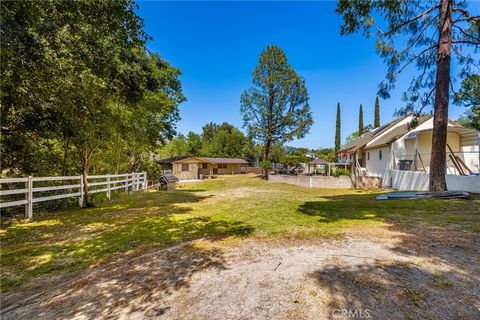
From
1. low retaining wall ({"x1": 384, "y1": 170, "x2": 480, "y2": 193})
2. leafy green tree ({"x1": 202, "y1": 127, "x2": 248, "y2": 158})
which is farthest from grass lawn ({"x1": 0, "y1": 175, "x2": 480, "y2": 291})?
leafy green tree ({"x1": 202, "y1": 127, "x2": 248, "y2": 158})

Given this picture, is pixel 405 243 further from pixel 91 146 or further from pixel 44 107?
pixel 44 107

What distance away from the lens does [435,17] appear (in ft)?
29.7

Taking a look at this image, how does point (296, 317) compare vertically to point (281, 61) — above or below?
below

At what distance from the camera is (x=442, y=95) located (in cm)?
884

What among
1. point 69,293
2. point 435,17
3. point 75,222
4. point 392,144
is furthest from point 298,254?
point 392,144

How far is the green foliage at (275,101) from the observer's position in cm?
2497

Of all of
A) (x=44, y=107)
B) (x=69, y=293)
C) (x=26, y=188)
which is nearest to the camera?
(x=69, y=293)

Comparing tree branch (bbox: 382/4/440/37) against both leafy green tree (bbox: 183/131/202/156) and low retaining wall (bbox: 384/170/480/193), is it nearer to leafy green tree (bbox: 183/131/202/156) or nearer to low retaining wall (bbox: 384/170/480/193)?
low retaining wall (bbox: 384/170/480/193)

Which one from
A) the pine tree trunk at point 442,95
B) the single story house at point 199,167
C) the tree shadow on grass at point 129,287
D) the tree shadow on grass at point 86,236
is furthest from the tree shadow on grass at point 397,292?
the single story house at point 199,167

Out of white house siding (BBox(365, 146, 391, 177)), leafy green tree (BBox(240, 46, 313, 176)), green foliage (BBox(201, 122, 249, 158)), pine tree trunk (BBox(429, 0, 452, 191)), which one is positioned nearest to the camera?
pine tree trunk (BBox(429, 0, 452, 191))

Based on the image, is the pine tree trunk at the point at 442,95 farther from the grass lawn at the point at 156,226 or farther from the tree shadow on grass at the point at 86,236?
the tree shadow on grass at the point at 86,236

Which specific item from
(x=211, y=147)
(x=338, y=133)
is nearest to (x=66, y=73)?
(x=338, y=133)

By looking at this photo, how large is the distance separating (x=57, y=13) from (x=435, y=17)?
12.8m

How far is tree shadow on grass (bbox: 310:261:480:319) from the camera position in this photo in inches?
84.7
